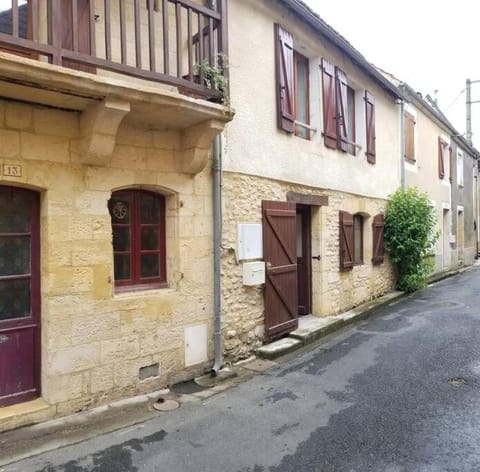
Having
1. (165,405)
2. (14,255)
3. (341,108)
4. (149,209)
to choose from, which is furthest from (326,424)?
(341,108)

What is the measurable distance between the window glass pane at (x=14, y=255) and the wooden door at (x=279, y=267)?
3.22 meters

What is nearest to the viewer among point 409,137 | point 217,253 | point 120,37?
point 120,37

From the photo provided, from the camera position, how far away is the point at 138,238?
4.90m

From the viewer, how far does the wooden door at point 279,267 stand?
635cm

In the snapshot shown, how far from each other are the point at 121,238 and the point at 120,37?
204 cm

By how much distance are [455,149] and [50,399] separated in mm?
17991

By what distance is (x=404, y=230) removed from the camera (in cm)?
1070

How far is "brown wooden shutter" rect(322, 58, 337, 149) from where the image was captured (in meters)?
7.92

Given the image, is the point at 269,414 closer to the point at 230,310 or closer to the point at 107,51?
the point at 230,310

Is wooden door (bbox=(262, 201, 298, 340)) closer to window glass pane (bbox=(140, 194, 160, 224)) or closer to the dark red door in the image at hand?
window glass pane (bbox=(140, 194, 160, 224))

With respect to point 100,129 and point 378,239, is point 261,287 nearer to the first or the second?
point 100,129

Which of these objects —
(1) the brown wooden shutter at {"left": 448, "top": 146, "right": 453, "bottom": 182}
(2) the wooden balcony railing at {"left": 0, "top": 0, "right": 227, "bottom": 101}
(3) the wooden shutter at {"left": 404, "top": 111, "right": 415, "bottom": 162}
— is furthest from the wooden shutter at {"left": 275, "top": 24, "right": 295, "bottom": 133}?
(1) the brown wooden shutter at {"left": 448, "top": 146, "right": 453, "bottom": 182}

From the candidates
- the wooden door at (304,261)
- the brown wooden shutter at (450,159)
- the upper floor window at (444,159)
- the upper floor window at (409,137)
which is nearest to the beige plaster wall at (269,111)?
the wooden door at (304,261)

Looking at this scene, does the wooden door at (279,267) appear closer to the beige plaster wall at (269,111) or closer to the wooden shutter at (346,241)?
the beige plaster wall at (269,111)
